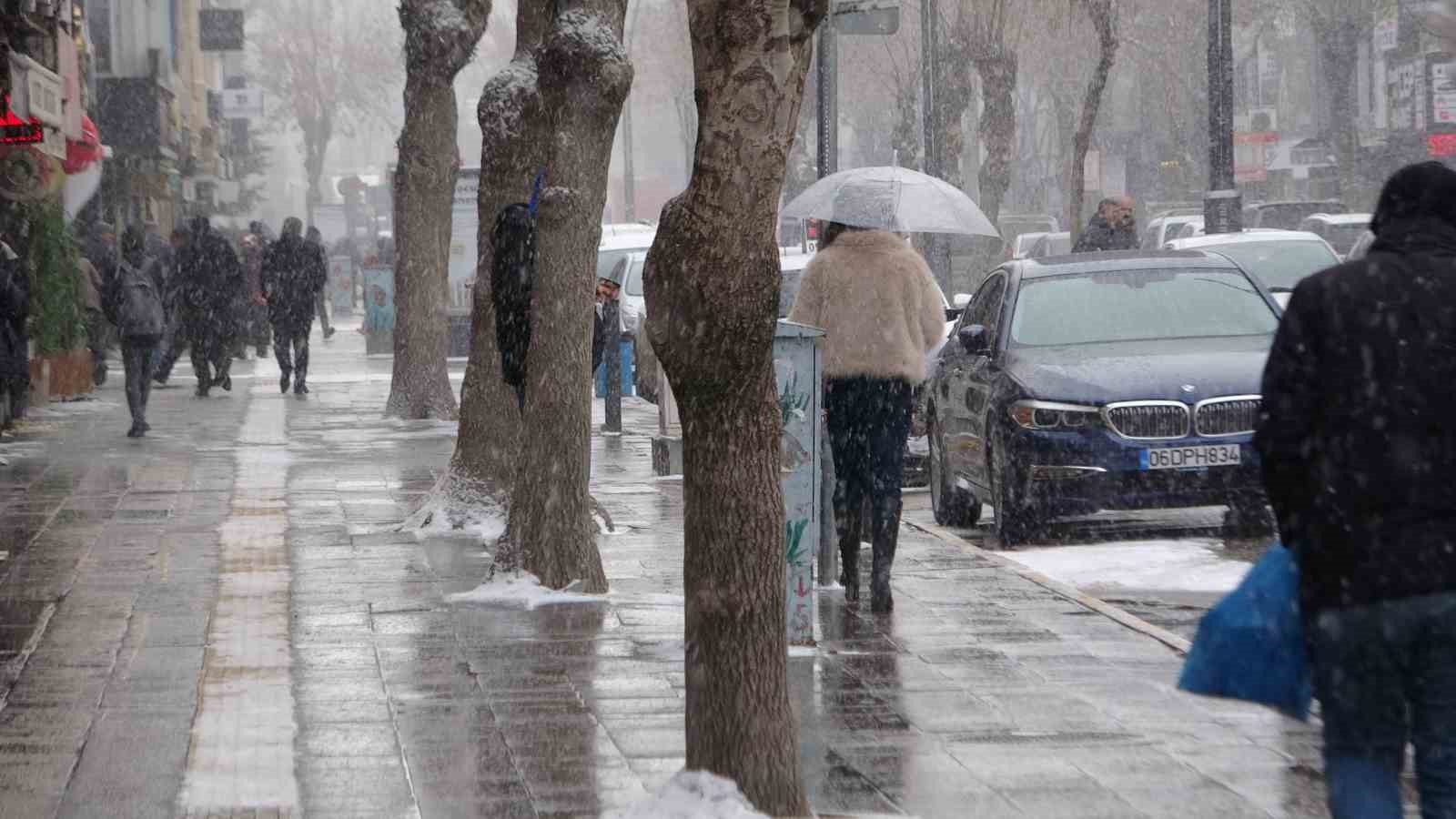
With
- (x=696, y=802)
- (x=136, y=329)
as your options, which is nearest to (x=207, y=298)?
(x=136, y=329)

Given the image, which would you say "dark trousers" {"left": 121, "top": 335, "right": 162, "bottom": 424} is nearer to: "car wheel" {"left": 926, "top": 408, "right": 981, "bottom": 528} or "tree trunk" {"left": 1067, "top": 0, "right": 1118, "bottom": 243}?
"car wheel" {"left": 926, "top": 408, "right": 981, "bottom": 528}

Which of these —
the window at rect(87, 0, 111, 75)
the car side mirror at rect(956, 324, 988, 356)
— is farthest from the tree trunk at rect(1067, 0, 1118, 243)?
the car side mirror at rect(956, 324, 988, 356)

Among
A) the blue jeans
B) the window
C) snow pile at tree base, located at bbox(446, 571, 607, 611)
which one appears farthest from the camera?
the window

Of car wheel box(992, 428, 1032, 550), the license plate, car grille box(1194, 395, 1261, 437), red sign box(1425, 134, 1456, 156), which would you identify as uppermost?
red sign box(1425, 134, 1456, 156)

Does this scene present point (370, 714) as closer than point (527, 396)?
Yes

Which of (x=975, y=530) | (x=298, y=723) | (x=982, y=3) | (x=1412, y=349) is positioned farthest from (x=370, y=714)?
(x=982, y=3)

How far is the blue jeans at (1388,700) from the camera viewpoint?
4.60 metres

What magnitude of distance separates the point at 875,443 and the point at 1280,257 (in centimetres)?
1046

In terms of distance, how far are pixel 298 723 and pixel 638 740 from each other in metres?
1.15

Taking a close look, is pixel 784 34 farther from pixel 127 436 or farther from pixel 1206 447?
pixel 127 436

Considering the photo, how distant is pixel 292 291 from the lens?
25.9 metres

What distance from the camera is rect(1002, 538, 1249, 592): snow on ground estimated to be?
1081cm

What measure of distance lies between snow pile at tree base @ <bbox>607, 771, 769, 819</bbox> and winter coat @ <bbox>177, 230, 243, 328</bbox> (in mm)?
21072

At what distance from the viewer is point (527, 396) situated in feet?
34.0
